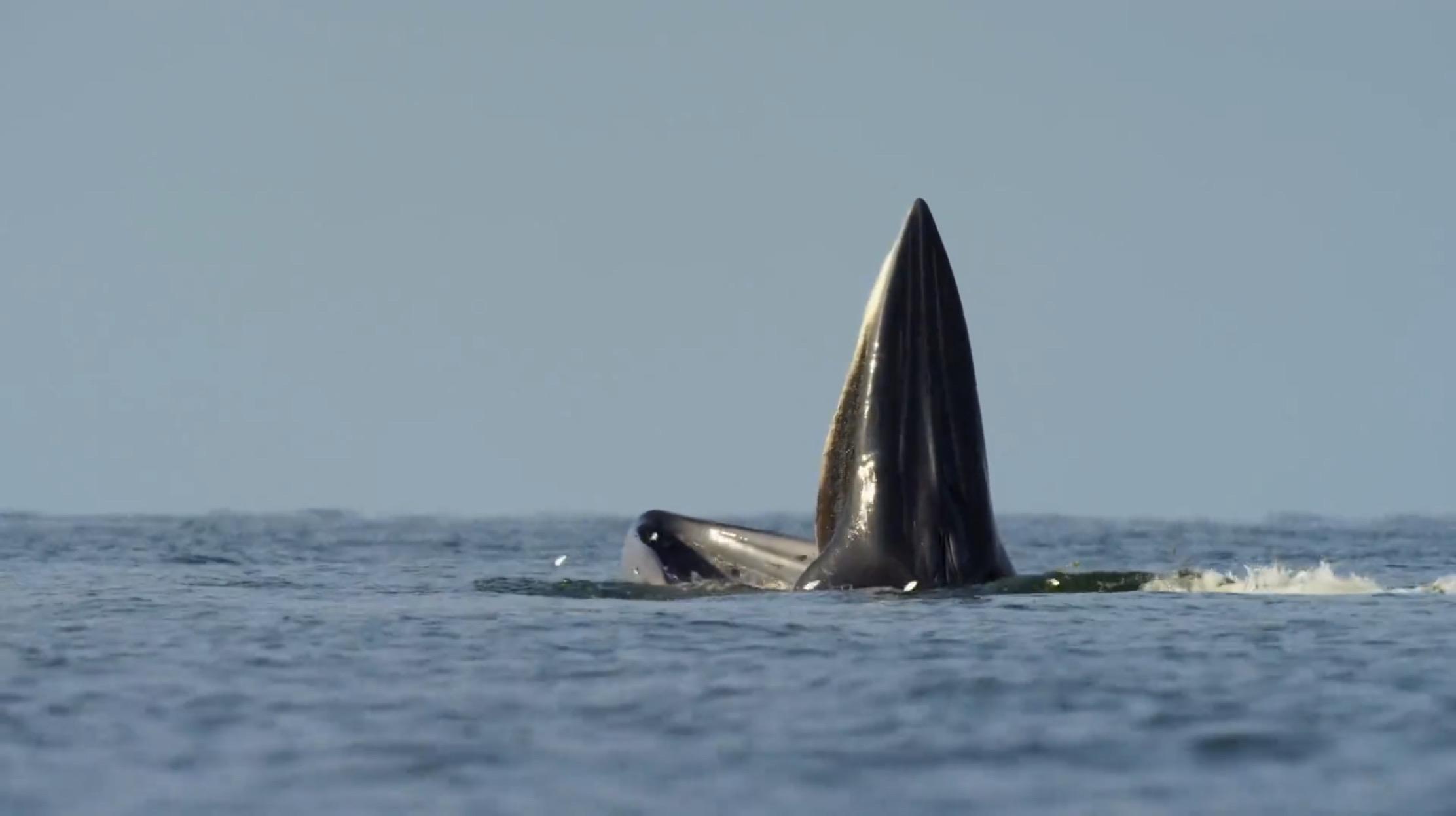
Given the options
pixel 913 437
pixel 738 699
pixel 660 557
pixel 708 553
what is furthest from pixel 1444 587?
pixel 738 699

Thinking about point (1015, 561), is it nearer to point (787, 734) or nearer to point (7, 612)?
point (7, 612)

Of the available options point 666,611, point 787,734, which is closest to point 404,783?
point 787,734

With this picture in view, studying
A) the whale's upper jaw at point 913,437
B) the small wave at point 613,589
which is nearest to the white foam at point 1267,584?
the whale's upper jaw at point 913,437

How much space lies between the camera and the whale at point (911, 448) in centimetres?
1554

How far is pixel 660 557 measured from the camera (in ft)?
61.2

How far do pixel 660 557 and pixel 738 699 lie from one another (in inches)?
288

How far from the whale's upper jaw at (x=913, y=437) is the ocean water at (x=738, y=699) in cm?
34

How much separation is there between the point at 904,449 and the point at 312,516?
6918 centimetres

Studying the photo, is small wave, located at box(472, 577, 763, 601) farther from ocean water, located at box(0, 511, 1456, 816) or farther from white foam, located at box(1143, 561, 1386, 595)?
white foam, located at box(1143, 561, 1386, 595)

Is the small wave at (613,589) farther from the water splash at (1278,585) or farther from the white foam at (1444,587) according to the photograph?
the white foam at (1444,587)

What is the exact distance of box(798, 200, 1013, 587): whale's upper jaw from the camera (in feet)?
51.0

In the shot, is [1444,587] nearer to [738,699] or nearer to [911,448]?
[911,448]

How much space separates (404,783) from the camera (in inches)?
359

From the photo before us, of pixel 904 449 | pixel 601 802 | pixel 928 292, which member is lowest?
pixel 601 802
